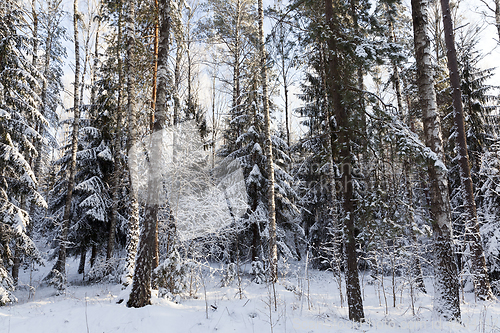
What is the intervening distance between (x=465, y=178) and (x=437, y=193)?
3.84m

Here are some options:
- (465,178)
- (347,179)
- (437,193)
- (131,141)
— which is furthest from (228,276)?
(465,178)

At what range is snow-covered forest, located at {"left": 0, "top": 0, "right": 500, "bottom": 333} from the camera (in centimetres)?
533

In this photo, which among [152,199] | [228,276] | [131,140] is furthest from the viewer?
[228,276]

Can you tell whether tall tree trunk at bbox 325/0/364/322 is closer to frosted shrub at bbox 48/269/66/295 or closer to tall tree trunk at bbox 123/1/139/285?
tall tree trunk at bbox 123/1/139/285

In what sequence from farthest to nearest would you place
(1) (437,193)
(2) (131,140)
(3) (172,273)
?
(2) (131,140) → (3) (172,273) → (1) (437,193)

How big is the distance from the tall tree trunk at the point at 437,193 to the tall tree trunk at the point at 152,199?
598 centimetres

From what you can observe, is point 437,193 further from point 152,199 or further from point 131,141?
point 131,141

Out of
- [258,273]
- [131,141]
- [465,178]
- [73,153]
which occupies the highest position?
[73,153]

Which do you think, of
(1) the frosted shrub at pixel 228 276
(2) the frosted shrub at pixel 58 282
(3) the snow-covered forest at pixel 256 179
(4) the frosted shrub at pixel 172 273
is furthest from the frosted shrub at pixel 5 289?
(1) the frosted shrub at pixel 228 276

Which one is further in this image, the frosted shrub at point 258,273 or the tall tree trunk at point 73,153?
the tall tree trunk at point 73,153

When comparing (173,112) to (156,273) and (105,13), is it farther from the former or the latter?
(156,273)

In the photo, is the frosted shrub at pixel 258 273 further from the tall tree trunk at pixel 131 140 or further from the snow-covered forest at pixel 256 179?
the tall tree trunk at pixel 131 140

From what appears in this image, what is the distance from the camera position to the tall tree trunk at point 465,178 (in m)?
7.69

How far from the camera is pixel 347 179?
5.35 meters
